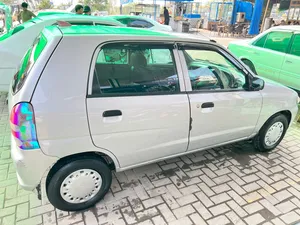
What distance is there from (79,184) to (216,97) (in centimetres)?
175

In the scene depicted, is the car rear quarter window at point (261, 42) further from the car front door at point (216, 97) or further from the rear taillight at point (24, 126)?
the rear taillight at point (24, 126)

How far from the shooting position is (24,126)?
76.6 inches

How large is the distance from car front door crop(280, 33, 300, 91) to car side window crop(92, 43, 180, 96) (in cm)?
391

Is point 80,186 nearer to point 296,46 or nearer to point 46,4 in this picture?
point 296,46

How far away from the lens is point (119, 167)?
2.53 meters

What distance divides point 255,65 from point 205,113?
4124 mm

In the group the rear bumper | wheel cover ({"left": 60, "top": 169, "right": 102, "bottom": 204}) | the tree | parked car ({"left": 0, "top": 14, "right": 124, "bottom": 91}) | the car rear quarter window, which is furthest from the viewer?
the tree

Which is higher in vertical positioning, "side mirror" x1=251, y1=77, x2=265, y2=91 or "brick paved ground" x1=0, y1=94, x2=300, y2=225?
"side mirror" x1=251, y1=77, x2=265, y2=91

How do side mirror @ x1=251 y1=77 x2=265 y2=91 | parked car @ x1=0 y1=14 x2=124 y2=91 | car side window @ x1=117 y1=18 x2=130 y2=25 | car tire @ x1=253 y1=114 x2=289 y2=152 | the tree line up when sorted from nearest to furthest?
side mirror @ x1=251 y1=77 x2=265 y2=91
car tire @ x1=253 y1=114 x2=289 y2=152
parked car @ x1=0 y1=14 x2=124 y2=91
car side window @ x1=117 y1=18 x2=130 y2=25
the tree

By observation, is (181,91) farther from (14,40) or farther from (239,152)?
(14,40)

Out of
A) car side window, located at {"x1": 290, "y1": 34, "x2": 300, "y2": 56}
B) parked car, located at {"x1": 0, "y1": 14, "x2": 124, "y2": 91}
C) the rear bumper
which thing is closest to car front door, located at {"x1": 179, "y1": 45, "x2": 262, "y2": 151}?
the rear bumper

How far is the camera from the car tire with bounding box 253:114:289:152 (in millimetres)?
3434

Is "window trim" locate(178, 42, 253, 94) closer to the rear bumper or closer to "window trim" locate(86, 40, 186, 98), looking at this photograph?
"window trim" locate(86, 40, 186, 98)

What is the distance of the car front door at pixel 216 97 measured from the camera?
2.65m
